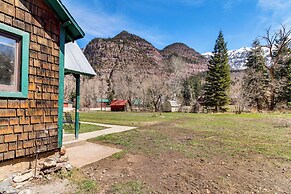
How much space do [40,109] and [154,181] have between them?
2.65 metres

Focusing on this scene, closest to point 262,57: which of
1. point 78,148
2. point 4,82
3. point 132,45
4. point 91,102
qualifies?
point 78,148

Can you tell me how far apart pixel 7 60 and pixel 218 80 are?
32.0 m

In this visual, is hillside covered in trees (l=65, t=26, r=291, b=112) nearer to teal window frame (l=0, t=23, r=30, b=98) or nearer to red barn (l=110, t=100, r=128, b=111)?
Answer: red barn (l=110, t=100, r=128, b=111)

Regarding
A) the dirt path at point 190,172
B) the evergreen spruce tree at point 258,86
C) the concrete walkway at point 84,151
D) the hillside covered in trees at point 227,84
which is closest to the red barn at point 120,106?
the hillside covered in trees at point 227,84

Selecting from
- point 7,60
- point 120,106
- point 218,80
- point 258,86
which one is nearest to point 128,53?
point 120,106

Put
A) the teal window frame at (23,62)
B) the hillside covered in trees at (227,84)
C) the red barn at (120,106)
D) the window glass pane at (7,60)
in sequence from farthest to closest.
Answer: the red barn at (120,106) → the hillside covered in trees at (227,84) → the teal window frame at (23,62) → the window glass pane at (7,60)

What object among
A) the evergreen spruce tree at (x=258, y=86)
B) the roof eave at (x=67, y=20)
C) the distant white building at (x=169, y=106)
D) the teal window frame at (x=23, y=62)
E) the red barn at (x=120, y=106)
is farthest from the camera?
the red barn at (x=120, y=106)

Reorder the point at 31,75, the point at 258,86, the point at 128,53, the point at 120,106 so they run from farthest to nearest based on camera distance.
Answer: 1. the point at 128,53
2. the point at 120,106
3. the point at 258,86
4. the point at 31,75

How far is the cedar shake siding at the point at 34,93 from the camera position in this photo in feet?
9.86

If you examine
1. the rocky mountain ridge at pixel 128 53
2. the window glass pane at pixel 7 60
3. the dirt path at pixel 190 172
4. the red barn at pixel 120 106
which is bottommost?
the dirt path at pixel 190 172

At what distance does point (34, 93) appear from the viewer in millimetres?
3379

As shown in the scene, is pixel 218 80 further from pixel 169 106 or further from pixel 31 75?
pixel 31 75

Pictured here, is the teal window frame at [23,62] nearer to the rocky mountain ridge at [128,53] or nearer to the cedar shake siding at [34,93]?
the cedar shake siding at [34,93]

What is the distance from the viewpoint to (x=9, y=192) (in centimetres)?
276
